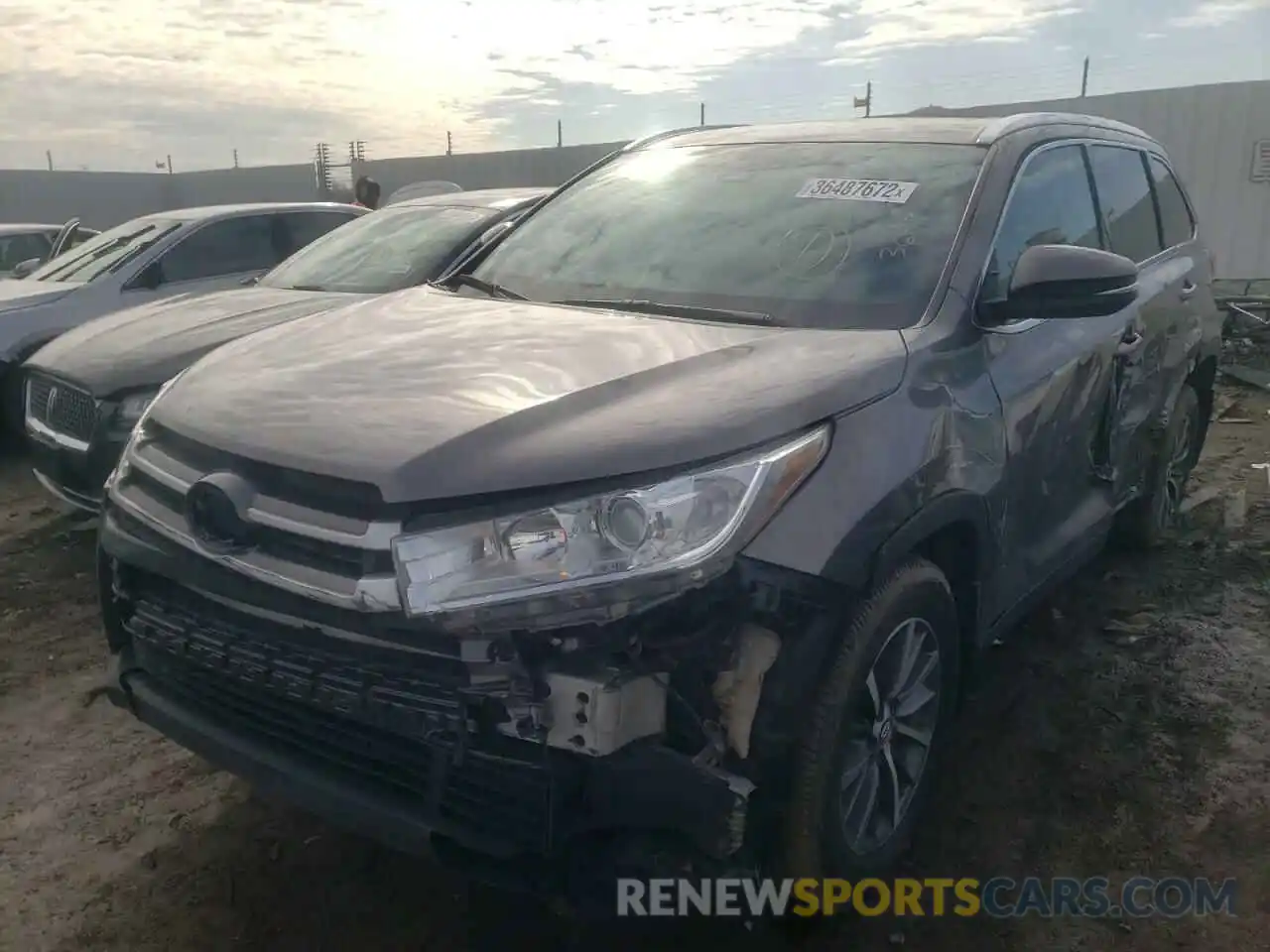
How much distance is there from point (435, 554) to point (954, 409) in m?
1.26

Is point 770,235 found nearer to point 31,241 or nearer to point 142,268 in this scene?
point 142,268

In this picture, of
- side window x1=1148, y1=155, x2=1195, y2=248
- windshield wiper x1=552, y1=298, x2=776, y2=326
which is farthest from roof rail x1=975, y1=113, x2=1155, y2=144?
windshield wiper x1=552, y1=298, x2=776, y2=326

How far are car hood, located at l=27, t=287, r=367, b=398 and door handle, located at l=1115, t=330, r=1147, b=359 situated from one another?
3.06 metres

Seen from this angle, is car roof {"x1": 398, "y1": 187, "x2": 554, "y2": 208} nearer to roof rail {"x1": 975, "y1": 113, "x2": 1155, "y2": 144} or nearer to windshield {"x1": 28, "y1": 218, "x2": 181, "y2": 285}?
windshield {"x1": 28, "y1": 218, "x2": 181, "y2": 285}

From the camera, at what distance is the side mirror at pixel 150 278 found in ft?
21.9

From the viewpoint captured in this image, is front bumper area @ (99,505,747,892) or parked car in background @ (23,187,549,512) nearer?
front bumper area @ (99,505,747,892)

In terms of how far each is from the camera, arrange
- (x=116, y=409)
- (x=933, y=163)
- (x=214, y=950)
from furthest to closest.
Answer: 1. (x=116, y=409)
2. (x=933, y=163)
3. (x=214, y=950)

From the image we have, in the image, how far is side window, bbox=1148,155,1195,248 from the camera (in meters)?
4.18

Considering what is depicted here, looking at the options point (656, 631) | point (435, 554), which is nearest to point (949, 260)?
point (656, 631)

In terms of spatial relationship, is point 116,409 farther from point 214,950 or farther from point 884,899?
point 884,899

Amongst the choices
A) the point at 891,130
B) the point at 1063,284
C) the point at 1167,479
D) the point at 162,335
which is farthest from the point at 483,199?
the point at 1063,284

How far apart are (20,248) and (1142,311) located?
10.7 meters

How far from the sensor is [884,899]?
7.91ft

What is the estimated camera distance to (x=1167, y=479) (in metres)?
4.40
